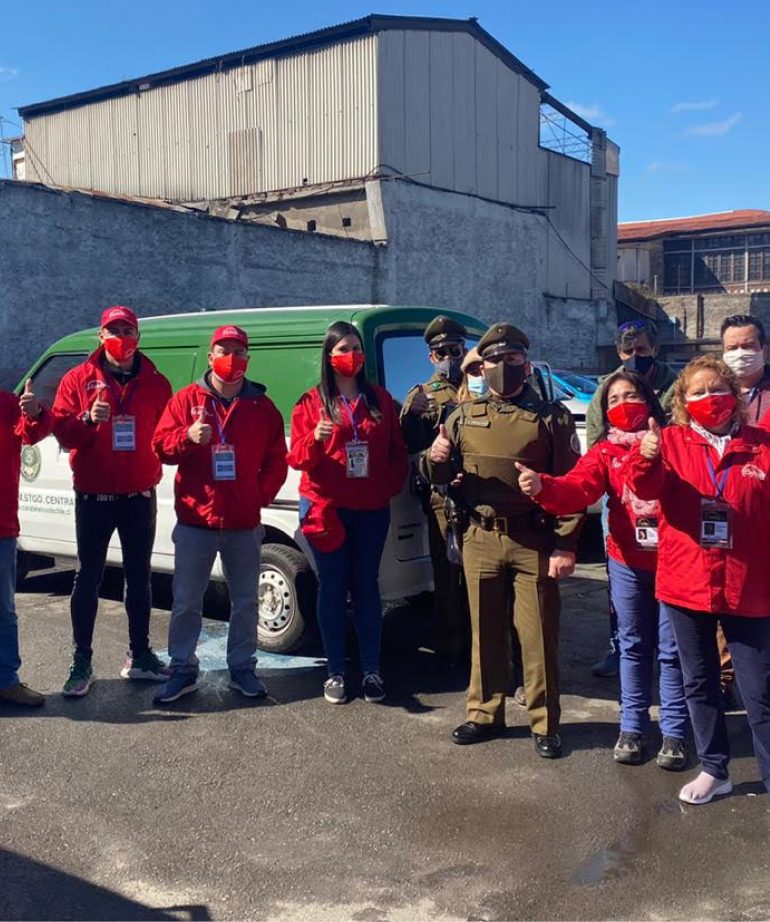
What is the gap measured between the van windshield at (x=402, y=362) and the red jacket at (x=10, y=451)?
193cm

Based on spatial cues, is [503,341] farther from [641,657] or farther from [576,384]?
[576,384]

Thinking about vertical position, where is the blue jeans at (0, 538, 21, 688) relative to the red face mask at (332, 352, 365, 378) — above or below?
below

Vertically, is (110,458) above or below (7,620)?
above

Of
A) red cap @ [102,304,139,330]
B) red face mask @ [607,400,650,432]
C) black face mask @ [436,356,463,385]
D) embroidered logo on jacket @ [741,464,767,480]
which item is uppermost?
red cap @ [102,304,139,330]

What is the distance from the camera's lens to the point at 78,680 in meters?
5.36

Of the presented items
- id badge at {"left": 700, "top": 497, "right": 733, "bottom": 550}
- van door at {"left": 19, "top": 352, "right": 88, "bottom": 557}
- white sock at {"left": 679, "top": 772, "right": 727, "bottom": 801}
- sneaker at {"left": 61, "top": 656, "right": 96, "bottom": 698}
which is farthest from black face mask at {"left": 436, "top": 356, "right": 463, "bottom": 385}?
van door at {"left": 19, "top": 352, "right": 88, "bottom": 557}

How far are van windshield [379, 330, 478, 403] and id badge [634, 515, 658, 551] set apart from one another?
188 centimetres

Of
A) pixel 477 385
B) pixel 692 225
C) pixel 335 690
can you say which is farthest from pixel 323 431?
pixel 692 225

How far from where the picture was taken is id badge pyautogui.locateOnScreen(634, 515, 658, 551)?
4301 millimetres

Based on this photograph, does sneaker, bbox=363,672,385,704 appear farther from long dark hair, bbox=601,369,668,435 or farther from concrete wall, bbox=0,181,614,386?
concrete wall, bbox=0,181,614,386

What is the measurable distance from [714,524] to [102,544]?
3320 millimetres

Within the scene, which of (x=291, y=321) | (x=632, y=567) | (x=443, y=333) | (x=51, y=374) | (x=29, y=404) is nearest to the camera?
(x=632, y=567)

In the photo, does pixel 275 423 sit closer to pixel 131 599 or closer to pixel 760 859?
pixel 131 599

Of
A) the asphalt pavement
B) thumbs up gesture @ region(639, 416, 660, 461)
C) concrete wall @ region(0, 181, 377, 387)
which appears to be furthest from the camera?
concrete wall @ region(0, 181, 377, 387)
